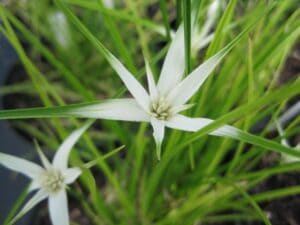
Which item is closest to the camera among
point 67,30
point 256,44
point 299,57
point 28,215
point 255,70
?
point 255,70

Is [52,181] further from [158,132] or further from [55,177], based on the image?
[158,132]

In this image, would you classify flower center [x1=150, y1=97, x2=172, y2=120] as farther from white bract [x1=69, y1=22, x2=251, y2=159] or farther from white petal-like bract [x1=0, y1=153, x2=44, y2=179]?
white petal-like bract [x1=0, y1=153, x2=44, y2=179]

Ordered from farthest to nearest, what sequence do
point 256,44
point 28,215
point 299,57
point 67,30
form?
point 299,57, point 67,30, point 28,215, point 256,44

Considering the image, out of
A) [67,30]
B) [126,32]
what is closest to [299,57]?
[126,32]

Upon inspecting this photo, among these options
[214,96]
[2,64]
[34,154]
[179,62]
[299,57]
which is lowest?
[179,62]

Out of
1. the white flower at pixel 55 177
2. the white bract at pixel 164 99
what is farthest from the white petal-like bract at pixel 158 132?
the white flower at pixel 55 177

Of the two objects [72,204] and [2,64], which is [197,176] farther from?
[2,64]

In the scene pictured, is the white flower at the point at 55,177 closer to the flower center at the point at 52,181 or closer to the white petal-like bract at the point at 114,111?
the flower center at the point at 52,181

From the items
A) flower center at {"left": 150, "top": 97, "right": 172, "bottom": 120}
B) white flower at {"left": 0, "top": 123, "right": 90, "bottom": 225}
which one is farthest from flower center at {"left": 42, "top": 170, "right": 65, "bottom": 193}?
flower center at {"left": 150, "top": 97, "right": 172, "bottom": 120}
